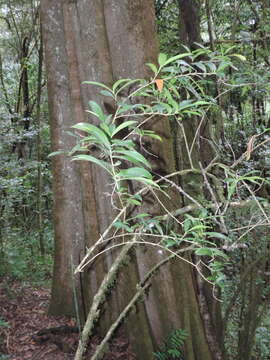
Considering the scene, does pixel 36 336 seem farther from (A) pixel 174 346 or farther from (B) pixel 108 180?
(B) pixel 108 180

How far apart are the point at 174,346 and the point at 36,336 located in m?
1.24

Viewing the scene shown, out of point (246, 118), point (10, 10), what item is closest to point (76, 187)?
point (246, 118)

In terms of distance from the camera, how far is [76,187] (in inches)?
127

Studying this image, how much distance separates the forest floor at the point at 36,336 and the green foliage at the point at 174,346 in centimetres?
28

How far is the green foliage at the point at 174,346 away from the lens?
2486 mm

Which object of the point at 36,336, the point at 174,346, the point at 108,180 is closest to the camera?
the point at 174,346

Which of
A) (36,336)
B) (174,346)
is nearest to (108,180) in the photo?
(174,346)

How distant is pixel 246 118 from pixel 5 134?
610cm

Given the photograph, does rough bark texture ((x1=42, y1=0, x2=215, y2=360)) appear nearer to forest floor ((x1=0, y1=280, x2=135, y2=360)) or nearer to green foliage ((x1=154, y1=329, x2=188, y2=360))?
green foliage ((x1=154, y1=329, x2=188, y2=360))

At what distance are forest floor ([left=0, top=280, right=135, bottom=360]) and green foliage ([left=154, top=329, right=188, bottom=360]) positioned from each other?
0.93ft

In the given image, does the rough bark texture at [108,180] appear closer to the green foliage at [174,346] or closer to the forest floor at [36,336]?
the green foliage at [174,346]

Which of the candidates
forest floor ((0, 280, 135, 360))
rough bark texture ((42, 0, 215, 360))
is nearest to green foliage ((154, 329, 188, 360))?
rough bark texture ((42, 0, 215, 360))

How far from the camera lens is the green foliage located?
2486 millimetres

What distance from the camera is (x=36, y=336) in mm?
2984
